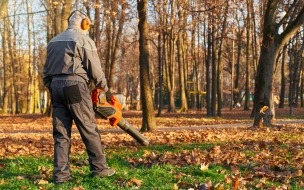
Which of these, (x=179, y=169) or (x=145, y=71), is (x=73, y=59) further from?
(x=145, y=71)

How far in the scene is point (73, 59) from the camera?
16.3 ft

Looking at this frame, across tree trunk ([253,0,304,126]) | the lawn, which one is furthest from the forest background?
the lawn

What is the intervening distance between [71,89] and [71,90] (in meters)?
0.01

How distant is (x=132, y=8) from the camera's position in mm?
17953

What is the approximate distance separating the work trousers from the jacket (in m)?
0.12

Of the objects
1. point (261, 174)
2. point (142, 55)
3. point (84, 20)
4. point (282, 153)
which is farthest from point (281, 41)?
point (84, 20)

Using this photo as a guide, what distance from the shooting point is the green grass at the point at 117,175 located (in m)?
4.80

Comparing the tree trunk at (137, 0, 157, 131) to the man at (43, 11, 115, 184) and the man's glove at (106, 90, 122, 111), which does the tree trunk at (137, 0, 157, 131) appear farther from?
the man at (43, 11, 115, 184)

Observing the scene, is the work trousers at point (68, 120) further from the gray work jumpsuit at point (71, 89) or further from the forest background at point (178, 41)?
the forest background at point (178, 41)

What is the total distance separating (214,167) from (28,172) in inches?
117

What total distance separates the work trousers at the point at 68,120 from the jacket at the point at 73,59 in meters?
0.12

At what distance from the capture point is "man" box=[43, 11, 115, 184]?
493cm

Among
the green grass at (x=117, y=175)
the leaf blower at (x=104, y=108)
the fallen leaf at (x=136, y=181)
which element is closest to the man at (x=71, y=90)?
the leaf blower at (x=104, y=108)

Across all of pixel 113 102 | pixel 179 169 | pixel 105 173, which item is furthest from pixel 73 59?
pixel 179 169
